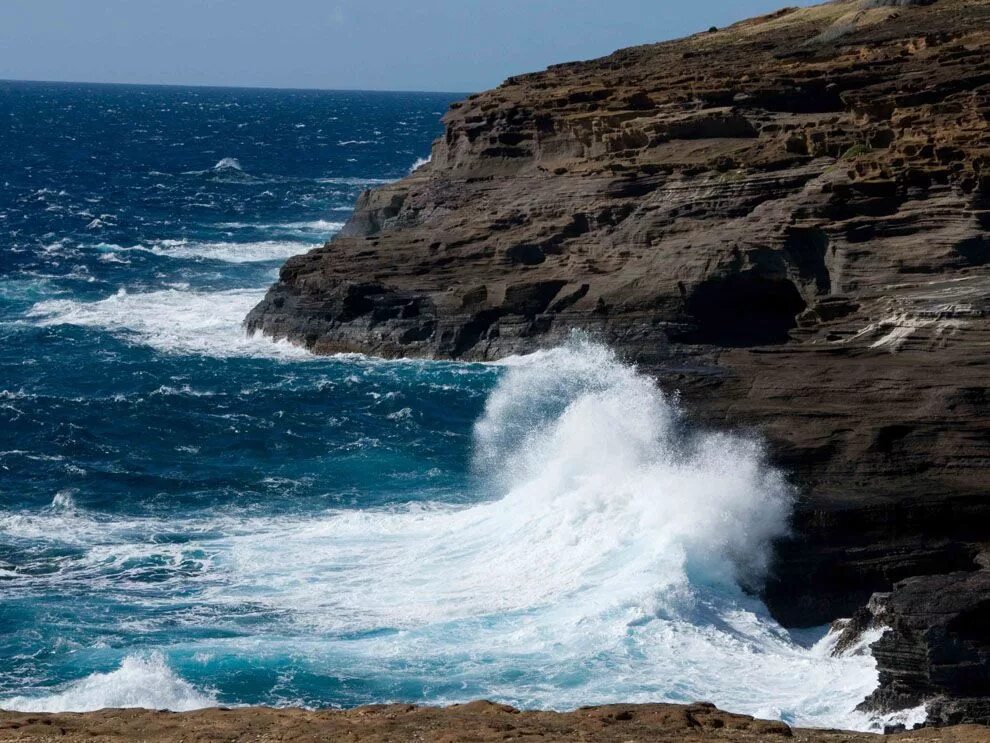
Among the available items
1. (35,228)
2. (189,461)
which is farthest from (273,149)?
(189,461)

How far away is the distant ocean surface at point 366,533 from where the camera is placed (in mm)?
21438

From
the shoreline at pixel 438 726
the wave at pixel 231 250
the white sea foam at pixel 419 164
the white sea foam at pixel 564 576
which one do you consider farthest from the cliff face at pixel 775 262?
the wave at pixel 231 250

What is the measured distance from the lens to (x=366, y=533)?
2836cm

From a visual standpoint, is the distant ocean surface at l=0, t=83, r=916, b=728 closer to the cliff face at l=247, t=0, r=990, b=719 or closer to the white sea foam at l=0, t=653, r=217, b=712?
the white sea foam at l=0, t=653, r=217, b=712

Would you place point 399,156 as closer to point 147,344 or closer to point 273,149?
point 273,149

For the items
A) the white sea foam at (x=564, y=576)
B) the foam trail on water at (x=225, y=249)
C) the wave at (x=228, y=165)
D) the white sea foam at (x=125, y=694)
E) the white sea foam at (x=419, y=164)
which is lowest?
the white sea foam at (x=125, y=694)

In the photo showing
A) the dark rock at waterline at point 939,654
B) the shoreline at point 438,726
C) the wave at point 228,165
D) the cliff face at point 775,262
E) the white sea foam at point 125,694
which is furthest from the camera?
the wave at point 228,165

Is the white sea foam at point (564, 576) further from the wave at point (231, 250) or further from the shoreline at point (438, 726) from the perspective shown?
the wave at point (231, 250)

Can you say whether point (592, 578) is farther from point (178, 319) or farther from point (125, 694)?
point (178, 319)

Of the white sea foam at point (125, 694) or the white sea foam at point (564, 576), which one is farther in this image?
the white sea foam at point (564, 576)

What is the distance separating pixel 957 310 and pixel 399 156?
84.6m

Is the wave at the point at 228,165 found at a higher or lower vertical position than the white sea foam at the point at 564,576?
higher

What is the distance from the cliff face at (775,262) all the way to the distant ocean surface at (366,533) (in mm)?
1115

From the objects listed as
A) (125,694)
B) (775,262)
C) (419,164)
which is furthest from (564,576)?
(419,164)
